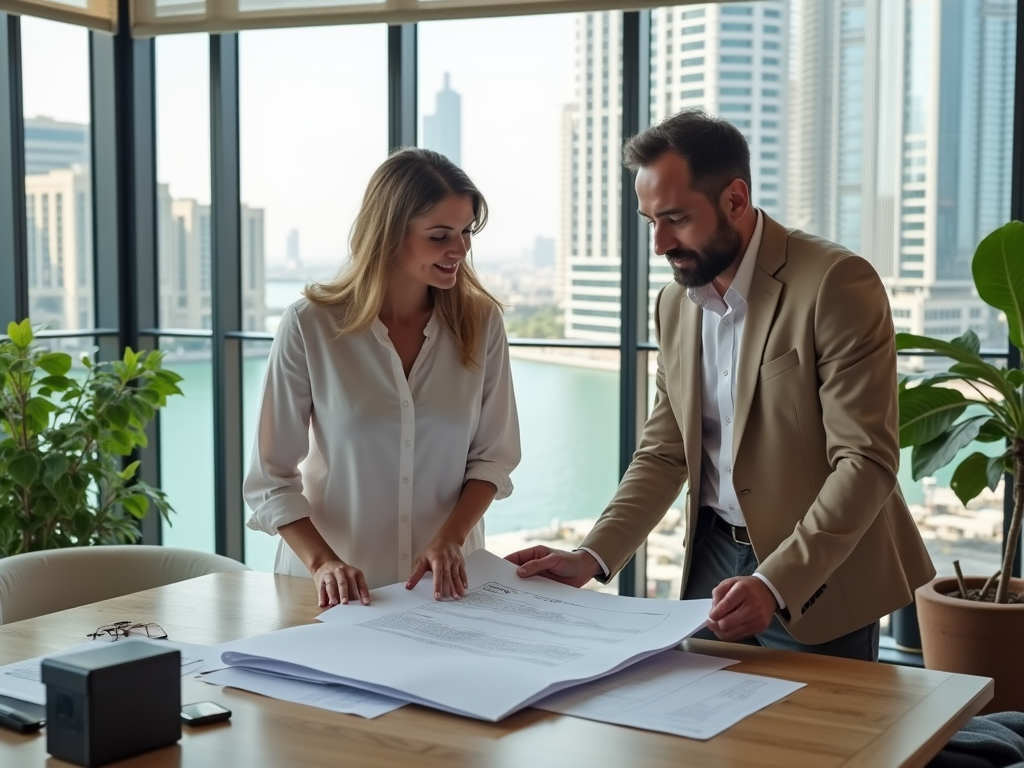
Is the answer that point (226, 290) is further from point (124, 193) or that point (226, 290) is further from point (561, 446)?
point (561, 446)

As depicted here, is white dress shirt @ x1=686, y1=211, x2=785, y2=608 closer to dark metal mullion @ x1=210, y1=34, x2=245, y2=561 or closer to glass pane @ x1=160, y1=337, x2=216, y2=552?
dark metal mullion @ x1=210, y1=34, x2=245, y2=561

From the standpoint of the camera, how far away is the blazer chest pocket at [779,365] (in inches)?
80.7

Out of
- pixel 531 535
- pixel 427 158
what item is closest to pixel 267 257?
pixel 531 535

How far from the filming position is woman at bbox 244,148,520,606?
93.7 inches

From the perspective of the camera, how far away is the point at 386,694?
4.99 feet

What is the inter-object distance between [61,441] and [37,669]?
2505 mm

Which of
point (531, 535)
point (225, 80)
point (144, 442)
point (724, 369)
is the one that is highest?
point (225, 80)

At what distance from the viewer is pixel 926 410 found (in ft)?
11.2

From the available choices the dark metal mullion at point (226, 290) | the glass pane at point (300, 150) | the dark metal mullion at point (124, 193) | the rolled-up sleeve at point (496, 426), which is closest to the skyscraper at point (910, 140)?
the glass pane at point (300, 150)

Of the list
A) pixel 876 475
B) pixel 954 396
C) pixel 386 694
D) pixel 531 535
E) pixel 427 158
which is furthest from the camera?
pixel 531 535

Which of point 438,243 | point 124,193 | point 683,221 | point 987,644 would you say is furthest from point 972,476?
point 124,193

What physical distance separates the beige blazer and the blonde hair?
516 mm

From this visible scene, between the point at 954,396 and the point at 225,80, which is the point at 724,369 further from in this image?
the point at 225,80

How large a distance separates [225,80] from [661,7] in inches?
74.6
